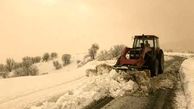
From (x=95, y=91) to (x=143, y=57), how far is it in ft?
12.3

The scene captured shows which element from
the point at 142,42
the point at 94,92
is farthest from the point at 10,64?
the point at 94,92

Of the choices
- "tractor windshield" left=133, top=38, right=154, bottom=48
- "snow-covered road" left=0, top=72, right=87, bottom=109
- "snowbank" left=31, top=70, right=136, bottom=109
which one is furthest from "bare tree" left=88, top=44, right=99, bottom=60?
"snowbank" left=31, top=70, right=136, bottom=109

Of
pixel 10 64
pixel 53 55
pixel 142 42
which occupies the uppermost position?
pixel 142 42

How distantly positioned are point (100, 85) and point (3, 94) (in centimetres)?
419

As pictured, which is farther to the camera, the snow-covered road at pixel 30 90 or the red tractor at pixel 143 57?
the red tractor at pixel 143 57

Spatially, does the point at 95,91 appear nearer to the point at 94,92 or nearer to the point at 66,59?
the point at 94,92

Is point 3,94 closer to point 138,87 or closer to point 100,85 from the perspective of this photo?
point 100,85

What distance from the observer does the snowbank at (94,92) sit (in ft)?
36.4

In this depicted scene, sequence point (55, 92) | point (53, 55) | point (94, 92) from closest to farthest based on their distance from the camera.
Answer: point (94, 92) < point (55, 92) < point (53, 55)

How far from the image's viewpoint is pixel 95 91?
1299 cm

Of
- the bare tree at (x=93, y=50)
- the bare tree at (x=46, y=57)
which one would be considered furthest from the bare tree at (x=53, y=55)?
the bare tree at (x=93, y=50)

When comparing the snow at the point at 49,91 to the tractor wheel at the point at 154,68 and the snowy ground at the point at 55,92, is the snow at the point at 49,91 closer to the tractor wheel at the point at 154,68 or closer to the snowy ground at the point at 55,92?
the snowy ground at the point at 55,92

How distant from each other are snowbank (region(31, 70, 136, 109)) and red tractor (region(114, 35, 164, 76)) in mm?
1014

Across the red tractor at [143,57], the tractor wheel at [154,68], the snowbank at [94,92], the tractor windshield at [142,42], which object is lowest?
the snowbank at [94,92]
